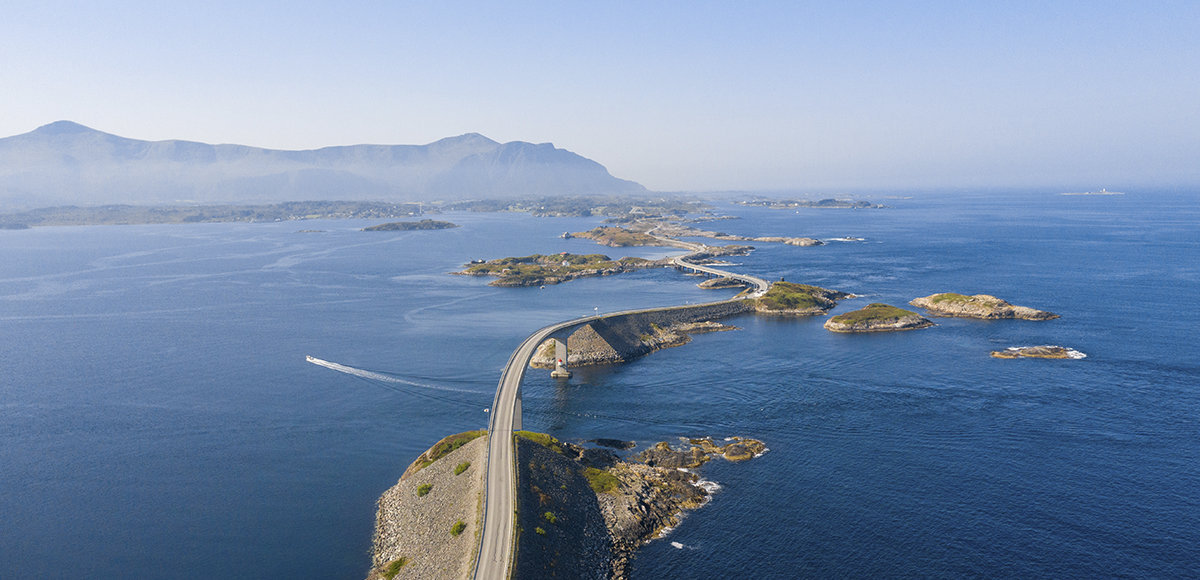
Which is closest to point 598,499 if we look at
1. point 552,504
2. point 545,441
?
point 552,504

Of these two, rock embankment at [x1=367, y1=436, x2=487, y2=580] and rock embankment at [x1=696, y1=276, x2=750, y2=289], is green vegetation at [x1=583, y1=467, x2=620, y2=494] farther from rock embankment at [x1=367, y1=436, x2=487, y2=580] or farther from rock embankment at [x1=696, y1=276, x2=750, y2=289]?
rock embankment at [x1=696, y1=276, x2=750, y2=289]

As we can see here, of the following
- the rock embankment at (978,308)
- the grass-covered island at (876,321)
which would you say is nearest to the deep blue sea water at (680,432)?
the grass-covered island at (876,321)

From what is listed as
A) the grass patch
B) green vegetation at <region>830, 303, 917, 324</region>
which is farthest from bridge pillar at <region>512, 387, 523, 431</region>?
the grass patch

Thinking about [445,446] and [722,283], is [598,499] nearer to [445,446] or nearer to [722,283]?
[445,446]

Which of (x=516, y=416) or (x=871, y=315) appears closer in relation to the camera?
(x=516, y=416)

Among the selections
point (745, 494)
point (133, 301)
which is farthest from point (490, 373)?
point (133, 301)

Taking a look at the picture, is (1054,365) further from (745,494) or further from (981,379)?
(745,494)
